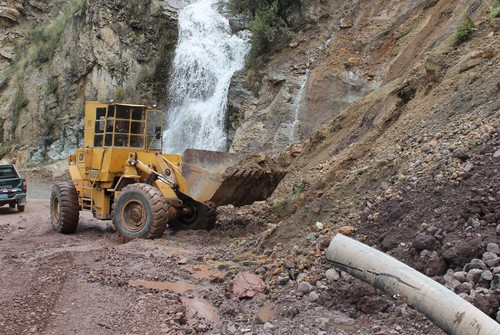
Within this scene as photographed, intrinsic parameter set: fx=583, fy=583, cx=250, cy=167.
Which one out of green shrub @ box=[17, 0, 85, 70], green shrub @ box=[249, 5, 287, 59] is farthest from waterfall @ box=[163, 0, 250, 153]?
green shrub @ box=[17, 0, 85, 70]

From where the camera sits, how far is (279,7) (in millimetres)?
21938

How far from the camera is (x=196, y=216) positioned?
11.5 m

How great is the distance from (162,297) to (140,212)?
13.6ft

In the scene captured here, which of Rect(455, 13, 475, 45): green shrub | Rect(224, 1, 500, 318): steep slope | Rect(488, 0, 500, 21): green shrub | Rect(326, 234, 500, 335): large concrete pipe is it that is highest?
Rect(488, 0, 500, 21): green shrub

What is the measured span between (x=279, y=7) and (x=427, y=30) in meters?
8.12

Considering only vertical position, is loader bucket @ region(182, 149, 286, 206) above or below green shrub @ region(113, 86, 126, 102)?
below

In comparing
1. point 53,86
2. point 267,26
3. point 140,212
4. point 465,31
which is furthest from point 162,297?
point 53,86

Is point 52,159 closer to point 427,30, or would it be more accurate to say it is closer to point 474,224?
point 427,30

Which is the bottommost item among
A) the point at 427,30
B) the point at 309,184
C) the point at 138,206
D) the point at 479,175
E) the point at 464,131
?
the point at 138,206

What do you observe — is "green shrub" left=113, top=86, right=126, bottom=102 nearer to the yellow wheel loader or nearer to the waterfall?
the waterfall

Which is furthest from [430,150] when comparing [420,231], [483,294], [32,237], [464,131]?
[32,237]

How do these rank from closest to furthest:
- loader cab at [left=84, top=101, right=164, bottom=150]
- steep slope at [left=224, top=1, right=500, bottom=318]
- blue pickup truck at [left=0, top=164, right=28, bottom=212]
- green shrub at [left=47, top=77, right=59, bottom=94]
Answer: steep slope at [left=224, top=1, right=500, bottom=318] < loader cab at [left=84, top=101, right=164, bottom=150] < blue pickup truck at [left=0, top=164, right=28, bottom=212] < green shrub at [left=47, top=77, right=59, bottom=94]

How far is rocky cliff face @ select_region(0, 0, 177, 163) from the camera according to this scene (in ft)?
94.0

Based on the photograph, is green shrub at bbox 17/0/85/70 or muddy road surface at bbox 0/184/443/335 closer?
muddy road surface at bbox 0/184/443/335
